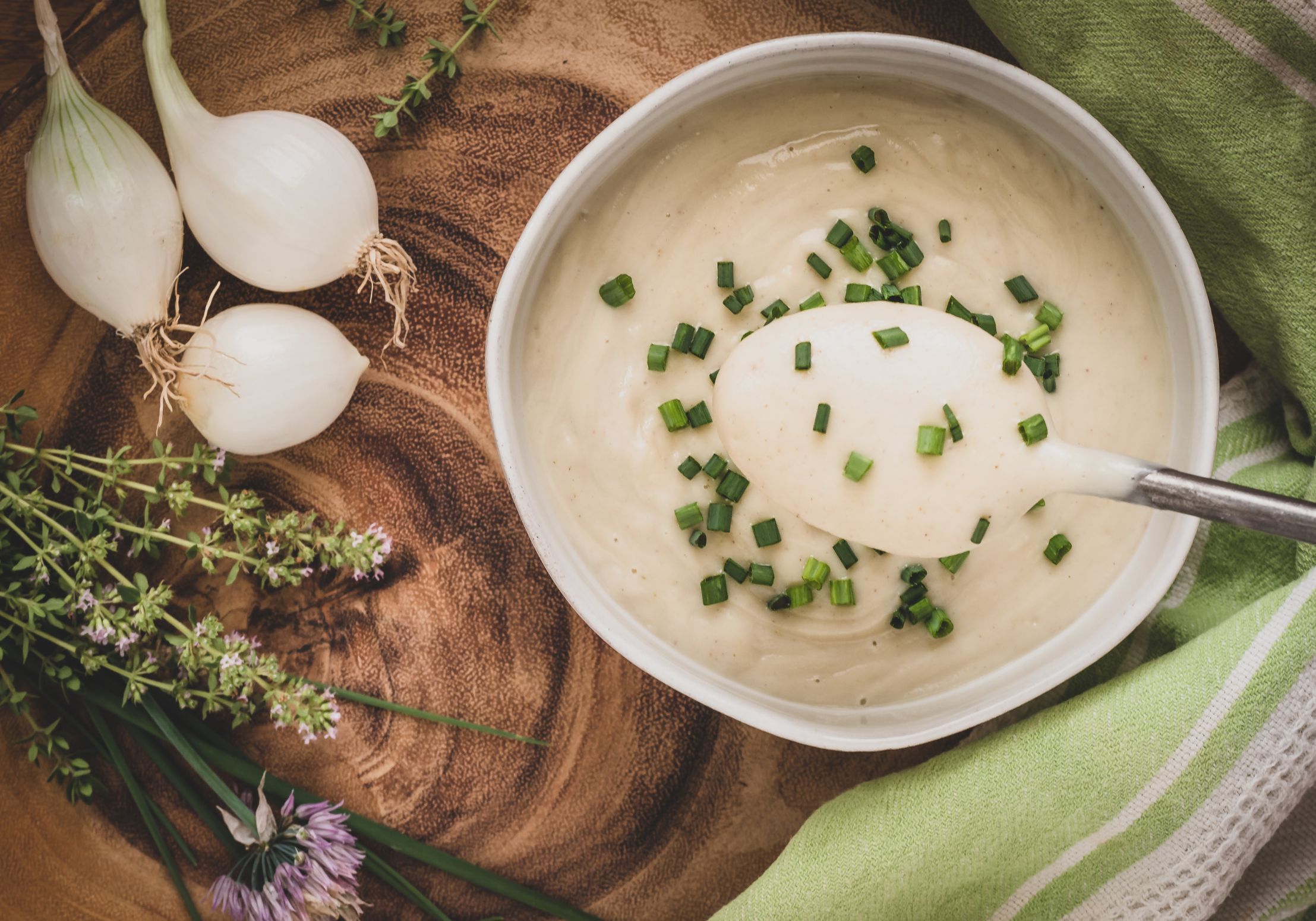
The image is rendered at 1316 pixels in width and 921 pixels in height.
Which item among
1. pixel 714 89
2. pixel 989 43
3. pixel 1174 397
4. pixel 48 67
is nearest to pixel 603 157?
pixel 714 89

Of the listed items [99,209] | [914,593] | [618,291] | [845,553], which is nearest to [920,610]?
[914,593]

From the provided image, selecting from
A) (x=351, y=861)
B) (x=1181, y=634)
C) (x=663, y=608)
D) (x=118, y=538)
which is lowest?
(x=351, y=861)

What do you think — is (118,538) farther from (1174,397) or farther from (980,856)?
(1174,397)

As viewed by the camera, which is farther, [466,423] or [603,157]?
[466,423]

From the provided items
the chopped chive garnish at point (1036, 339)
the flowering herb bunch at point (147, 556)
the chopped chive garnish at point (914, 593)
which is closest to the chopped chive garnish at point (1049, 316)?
the chopped chive garnish at point (1036, 339)

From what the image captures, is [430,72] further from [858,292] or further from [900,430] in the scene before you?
[900,430]
